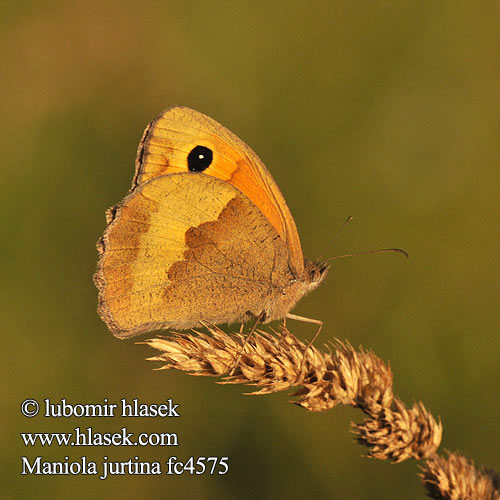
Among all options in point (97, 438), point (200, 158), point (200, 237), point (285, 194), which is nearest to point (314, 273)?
point (200, 237)

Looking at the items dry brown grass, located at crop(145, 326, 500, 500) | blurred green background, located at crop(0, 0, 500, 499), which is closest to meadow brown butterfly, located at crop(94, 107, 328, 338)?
dry brown grass, located at crop(145, 326, 500, 500)

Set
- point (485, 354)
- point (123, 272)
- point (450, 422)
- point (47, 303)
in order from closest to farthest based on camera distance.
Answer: point (123, 272) < point (450, 422) < point (485, 354) < point (47, 303)

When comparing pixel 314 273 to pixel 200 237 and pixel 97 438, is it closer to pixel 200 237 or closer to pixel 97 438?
pixel 200 237

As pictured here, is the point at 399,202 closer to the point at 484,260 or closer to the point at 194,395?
the point at 484,260

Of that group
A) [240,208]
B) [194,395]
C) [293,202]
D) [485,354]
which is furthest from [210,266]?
[485,354]

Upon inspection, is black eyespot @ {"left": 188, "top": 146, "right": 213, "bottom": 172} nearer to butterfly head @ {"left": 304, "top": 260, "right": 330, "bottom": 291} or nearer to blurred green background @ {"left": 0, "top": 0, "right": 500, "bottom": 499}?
butterfly head @ {"left": 304, "top": 260, "right": 330, "bottom": 291}

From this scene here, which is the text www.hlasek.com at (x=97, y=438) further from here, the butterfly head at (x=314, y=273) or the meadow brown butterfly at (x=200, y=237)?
the butterfly head at (x=314, y=273)

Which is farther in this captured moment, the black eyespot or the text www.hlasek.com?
the text www.hlasek.com
